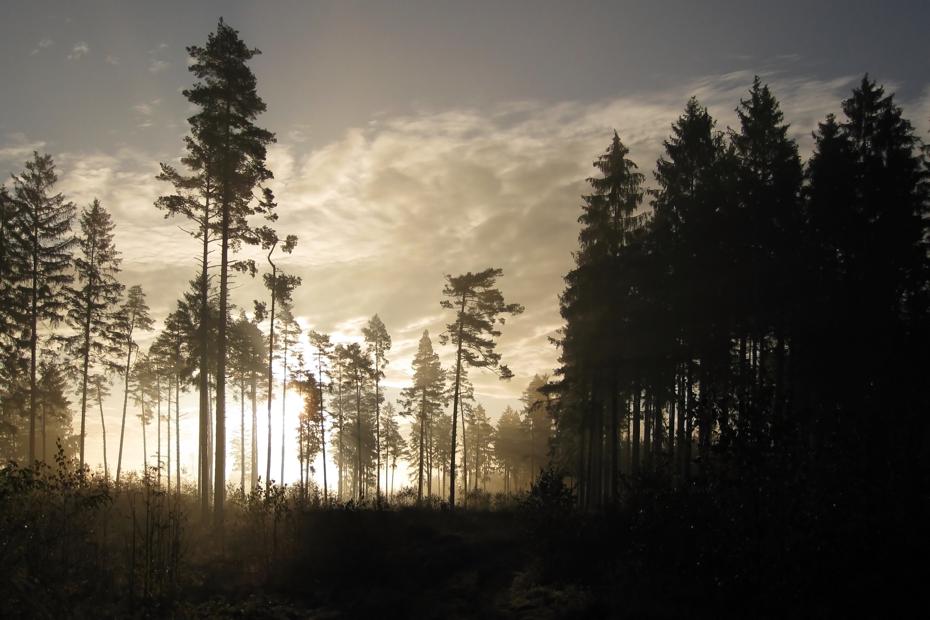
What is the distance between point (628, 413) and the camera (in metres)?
31.2

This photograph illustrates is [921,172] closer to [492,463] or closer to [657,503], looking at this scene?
[657,503]

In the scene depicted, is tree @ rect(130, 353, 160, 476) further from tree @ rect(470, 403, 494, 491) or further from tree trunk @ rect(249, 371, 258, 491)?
tree @ rect(470, 403, 494, 491)

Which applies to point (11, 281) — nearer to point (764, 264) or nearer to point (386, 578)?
point (386, 578)

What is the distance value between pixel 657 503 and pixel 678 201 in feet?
55.4

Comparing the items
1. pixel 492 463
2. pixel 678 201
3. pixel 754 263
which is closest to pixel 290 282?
pixel 678 201

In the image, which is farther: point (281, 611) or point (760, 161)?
point (760, 161)

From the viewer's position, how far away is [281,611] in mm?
13367

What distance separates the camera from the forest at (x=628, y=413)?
8.84 metres

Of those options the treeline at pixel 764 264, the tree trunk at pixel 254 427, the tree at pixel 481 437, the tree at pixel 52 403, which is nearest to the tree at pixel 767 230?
the treeline at pixel 764 264

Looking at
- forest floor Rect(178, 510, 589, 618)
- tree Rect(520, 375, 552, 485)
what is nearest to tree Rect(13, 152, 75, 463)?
forest floor Rect(178, 510, 589, 618)

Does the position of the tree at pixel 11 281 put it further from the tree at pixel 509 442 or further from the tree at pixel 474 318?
the tree at pixel 509 442

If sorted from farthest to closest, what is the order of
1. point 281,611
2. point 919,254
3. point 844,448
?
point 919,254
point 281,611
point 844,448

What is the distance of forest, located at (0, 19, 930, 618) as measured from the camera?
8.84 metres

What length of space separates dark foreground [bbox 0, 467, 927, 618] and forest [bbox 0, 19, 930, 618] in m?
0.06
